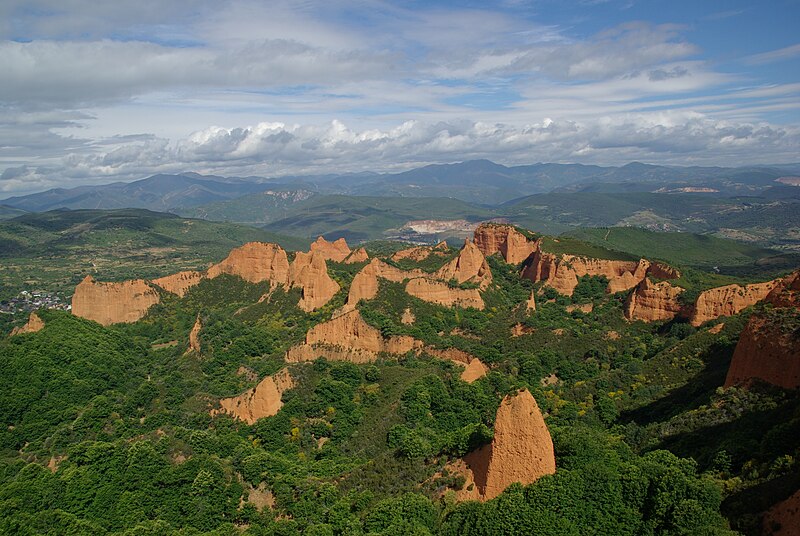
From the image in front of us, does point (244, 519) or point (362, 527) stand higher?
point (362, 527)

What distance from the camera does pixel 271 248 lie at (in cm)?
8194

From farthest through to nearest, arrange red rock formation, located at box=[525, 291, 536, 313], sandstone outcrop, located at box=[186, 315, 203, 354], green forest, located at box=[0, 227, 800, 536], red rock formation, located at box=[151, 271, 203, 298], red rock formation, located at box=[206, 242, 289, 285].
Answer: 1. red rock formation, located at box=[151, 271, 203, 298]
2. red rock formation, located at box=[206, 242, 289, 285]
3. red rock formation, located at box=[525, 291, 536, 313]
4. sandstone outcrop, located at box=[186, 315, 203, 354]
5. green forest, located at box=[0, 227, 800, 536]

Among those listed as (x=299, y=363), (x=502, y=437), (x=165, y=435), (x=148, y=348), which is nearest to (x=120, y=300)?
(x=148, y=348)

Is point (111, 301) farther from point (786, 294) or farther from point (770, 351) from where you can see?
point (786, 294)

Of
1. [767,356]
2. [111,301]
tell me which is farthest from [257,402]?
[111,301]

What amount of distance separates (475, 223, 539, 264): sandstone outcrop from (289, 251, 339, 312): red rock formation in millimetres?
28461

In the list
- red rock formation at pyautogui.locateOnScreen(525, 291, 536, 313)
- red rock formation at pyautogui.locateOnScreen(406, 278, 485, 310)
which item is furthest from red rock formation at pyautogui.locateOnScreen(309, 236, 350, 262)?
red rock formation at pyautogui.locateOnScreen(525, 291, 536, 313)

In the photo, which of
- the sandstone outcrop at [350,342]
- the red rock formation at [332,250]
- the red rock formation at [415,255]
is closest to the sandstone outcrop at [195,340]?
the sandstone outcrop at [350,342]

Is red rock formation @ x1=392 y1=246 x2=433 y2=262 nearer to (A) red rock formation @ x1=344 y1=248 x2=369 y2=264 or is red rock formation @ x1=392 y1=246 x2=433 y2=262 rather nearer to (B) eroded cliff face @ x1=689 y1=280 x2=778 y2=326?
(A) red rock formation @ x1=344 y1=248 x2=369 y2=264

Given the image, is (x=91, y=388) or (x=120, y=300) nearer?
(x=91, y=388)

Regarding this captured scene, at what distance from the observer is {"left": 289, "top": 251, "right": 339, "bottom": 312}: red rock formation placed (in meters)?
71.8

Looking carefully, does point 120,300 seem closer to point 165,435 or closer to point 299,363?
point 299,363

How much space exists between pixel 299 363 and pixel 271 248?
3061 centimetres

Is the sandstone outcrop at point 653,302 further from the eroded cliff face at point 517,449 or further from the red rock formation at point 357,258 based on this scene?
the red rock formation at point 357,258
